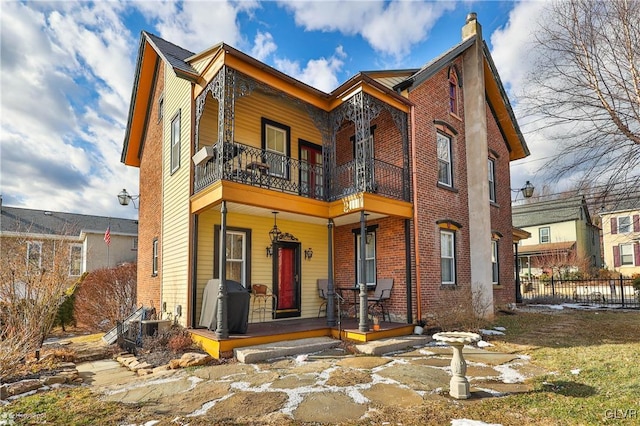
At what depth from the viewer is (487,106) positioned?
1490 cm

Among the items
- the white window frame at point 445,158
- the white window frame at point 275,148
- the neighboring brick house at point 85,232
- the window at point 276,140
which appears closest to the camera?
the white window frame at point 275,148

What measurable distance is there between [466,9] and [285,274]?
11497mm

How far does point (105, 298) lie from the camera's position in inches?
607

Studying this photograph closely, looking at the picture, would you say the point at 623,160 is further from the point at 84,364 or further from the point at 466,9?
the point at 84,364

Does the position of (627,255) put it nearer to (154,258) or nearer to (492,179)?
(492,179)

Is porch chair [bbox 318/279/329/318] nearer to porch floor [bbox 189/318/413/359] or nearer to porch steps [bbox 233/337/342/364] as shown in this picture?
porch floor [bbox 189/318/413/359]

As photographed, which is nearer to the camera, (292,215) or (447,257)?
(292,215)

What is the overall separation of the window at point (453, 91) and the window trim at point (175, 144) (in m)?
8.93

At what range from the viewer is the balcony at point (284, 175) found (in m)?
8.27

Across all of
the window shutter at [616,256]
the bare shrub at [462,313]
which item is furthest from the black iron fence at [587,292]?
the bare shrub at [462,313]

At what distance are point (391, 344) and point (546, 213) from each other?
1194 inches

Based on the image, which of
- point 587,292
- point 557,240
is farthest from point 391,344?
point 557,240

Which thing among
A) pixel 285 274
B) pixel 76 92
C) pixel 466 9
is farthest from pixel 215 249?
pixel 466 9

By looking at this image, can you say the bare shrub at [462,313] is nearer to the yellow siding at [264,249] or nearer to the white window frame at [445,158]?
the white window frame at [445,158]
